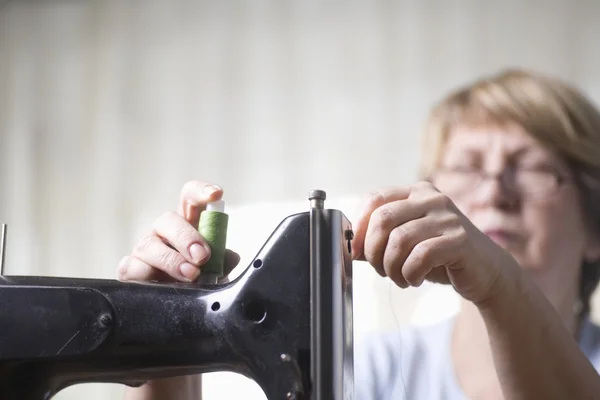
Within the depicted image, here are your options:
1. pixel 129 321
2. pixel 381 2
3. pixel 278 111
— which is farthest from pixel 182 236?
pixel 381 2

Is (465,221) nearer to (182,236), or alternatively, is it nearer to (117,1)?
(182,236)

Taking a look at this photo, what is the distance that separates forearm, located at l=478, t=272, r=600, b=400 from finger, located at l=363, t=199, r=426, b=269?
0.52ft

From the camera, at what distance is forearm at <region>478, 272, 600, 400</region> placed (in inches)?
24.0

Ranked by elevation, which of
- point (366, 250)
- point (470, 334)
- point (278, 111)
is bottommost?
point (470, 334)

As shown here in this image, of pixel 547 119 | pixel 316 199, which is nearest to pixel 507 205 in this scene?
pixel 547 119

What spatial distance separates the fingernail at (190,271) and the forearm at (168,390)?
182 mm

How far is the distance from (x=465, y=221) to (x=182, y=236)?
0.28 meters

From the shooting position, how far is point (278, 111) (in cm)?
105

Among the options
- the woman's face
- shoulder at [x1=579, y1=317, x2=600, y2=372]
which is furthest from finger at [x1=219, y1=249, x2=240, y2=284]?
shoulder at [x1=579, y1=317, x2=600, y2=372]

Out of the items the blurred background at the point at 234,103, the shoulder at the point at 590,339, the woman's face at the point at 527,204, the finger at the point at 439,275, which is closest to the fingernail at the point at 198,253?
the finger at the point at 439,275

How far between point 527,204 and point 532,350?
1.11 ft

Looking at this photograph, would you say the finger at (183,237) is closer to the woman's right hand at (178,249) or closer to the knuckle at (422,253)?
the woman's right hand at (178,249)

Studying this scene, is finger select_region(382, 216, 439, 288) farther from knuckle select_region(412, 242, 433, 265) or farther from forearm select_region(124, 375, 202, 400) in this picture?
forearm select_region(124, 375, 202, 400)

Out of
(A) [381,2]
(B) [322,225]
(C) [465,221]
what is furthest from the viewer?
(A) [381,2]
